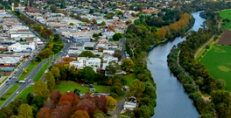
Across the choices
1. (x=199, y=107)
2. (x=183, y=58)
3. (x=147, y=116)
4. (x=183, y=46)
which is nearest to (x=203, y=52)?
(x=183, y=46)

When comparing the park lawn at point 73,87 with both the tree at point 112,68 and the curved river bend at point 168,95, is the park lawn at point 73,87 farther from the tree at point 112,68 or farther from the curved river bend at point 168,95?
the curved river bend at point 168,95

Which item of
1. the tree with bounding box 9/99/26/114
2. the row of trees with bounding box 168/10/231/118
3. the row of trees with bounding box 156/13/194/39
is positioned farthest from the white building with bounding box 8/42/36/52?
the row of trees with bounding box 156/13/194/39

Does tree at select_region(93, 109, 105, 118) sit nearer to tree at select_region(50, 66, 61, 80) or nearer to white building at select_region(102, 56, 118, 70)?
tree at select_region(50, 66, 61, 80)

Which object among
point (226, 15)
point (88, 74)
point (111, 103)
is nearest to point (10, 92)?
point (88, 74)

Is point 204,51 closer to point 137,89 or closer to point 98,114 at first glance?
point 137,89

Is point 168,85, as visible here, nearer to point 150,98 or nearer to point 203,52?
point 150,98

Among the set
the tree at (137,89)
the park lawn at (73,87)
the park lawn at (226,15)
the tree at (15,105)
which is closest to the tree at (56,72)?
the park lawn at (73,87)
